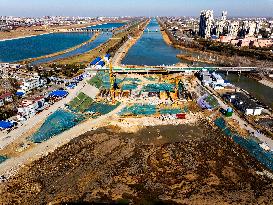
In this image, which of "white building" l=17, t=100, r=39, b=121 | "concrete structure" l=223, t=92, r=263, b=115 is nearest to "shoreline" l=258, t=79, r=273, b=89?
"concrete structure" l=223, t=92, r=263, b=115

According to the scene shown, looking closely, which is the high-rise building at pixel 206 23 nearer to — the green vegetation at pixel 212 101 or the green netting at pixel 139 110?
the green vegetation at pixel 212 101

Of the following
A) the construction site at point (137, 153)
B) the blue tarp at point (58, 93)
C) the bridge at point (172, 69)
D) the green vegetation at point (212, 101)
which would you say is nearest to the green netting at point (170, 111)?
the construction site at point (137, 153)

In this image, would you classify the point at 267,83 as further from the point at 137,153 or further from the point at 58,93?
the point at 58,93

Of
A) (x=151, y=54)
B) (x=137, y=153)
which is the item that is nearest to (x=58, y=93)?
(x=137, y=153)

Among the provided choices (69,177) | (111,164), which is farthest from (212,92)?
(69,177)

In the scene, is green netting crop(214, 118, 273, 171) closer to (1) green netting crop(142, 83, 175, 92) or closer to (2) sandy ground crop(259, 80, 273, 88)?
(1) green netting crop(142, 83, 175, 92)

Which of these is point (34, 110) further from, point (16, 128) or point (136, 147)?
point (136, 147)
